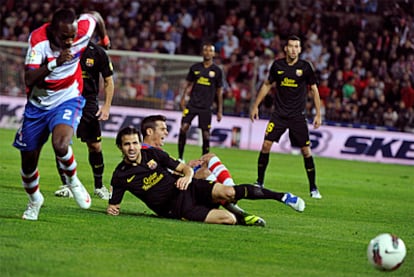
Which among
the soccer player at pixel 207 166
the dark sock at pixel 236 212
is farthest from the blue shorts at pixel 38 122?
the dark sock at pixel 236 212

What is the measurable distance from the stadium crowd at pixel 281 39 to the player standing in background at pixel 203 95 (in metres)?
6.98

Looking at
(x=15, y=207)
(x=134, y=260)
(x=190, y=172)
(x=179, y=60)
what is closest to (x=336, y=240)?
(x=190, y=172)

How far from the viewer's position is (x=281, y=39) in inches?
1209

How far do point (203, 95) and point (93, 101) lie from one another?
24.4 ft

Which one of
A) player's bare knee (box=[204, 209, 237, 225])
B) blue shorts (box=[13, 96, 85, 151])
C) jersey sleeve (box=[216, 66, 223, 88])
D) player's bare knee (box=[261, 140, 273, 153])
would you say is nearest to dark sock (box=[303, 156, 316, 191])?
player's bare knee (box=[261, 140, 273, 153])

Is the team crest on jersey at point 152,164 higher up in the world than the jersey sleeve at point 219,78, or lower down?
higher up

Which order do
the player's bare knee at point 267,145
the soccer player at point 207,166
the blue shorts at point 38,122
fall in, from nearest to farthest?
1. the blue shorts at point 38,122
2. the soccer player at point 207,166
3. the player's bare knee at point 267,145

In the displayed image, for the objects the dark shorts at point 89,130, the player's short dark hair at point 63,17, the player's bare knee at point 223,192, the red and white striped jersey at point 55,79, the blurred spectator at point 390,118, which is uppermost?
the player's short dark hair at point 63,17

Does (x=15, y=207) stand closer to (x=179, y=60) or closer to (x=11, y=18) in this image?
(x=179, y=60)

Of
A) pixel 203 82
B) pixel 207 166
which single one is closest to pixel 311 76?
pixel 207 166

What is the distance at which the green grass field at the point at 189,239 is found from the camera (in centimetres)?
752

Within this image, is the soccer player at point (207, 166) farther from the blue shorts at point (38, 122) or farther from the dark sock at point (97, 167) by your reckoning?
the dark sock at point (97, 167)

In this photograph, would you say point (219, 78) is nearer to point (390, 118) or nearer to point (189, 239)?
point (390, 118)

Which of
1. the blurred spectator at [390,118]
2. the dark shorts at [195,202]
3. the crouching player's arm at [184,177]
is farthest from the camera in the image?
the blurred spectator at [390,118]
